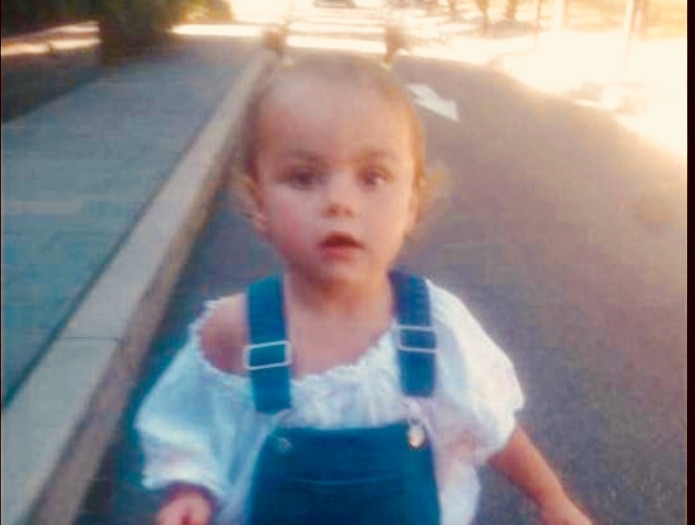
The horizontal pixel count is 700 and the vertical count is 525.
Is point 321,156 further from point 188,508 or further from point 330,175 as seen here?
point 188,508

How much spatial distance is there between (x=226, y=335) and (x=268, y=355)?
0.05 m

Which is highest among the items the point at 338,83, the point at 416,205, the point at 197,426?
the point at 338,83

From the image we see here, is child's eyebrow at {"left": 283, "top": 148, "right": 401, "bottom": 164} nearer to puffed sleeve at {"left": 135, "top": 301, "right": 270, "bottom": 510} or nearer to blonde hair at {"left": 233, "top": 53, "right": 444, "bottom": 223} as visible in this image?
blonde hair at {"left": 233, "top": 53, "right": 444, "bottom": 223}

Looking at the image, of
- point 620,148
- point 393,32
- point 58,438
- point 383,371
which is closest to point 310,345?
point 383,371

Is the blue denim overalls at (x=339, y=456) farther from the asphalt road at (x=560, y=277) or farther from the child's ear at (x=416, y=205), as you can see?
the asphalt road at (x=560, y=277)

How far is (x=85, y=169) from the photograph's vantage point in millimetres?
1385

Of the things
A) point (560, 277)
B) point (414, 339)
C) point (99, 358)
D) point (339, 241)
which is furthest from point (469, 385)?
point (560, 277)

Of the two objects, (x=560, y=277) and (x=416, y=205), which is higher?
(x=416, y=205)

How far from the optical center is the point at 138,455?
5.24 ft

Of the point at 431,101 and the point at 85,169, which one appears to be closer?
the point at 431,101

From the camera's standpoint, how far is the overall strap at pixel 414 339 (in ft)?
3.33

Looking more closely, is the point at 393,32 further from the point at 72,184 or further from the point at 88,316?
the point at 88,316

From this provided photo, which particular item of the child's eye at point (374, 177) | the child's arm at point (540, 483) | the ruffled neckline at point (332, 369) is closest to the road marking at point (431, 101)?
the child's eye at point (374, 177)

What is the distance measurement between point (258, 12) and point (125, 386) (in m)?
0.71
